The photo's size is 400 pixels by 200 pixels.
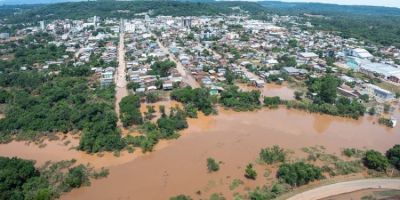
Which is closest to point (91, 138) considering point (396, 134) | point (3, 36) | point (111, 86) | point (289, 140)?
point (111, 86)

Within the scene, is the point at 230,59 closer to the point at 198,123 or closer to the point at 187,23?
the point at 198,123

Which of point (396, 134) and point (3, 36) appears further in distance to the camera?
point (3, 36)

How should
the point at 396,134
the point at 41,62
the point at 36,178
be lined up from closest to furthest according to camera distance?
the point at 36,178
the point at 396,134
the point at 41,62

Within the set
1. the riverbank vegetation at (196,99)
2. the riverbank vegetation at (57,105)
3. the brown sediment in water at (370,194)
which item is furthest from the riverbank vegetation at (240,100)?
the brown sediment in water at (370,194)

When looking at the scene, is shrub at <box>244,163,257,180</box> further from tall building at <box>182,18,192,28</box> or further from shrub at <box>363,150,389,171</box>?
tall building at <box>182,18,192,28</box>

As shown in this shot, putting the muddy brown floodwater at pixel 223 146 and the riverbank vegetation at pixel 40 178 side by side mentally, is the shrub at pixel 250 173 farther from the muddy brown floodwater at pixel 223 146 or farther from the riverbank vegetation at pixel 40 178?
the riverbank vegetation at pixel 40 178

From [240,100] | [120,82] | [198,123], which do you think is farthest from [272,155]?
[120,82]

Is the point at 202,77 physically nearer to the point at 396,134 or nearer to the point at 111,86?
the point at 111,86
